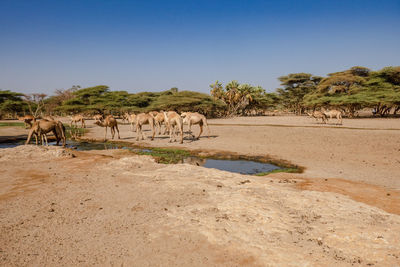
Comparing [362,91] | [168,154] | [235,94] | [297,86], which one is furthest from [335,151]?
[297,86]

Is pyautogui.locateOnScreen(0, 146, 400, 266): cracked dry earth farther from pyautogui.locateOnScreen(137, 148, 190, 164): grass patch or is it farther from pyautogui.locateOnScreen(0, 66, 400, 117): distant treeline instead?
pyautogui.locateOnScreen(0, 66, 400, 117): distant treeline

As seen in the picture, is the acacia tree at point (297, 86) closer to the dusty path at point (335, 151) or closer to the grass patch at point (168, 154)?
the dusty path at point (335, 151)

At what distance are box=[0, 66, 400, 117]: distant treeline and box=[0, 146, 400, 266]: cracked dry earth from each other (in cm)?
2586

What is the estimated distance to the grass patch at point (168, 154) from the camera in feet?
38.7

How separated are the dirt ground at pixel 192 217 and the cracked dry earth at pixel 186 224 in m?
0.02

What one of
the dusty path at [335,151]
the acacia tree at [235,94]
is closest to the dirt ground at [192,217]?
the dusty path at [335,151]

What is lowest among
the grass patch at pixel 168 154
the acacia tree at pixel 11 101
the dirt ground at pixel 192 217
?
the grass patch at pixel 168 154

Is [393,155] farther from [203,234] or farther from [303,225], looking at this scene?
[203,234]

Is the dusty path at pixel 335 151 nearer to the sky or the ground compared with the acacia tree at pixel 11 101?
nearer to the ground

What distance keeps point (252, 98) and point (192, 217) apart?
186 ft

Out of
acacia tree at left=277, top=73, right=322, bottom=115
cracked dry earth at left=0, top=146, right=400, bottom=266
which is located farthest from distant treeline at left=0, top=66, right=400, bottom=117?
cracked dry earth at left=0, top=146, right=400, bottom=266

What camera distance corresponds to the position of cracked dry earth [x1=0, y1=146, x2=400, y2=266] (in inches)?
139

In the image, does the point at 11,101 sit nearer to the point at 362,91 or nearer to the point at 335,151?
the point at 335,151

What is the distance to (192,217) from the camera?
4770mm
